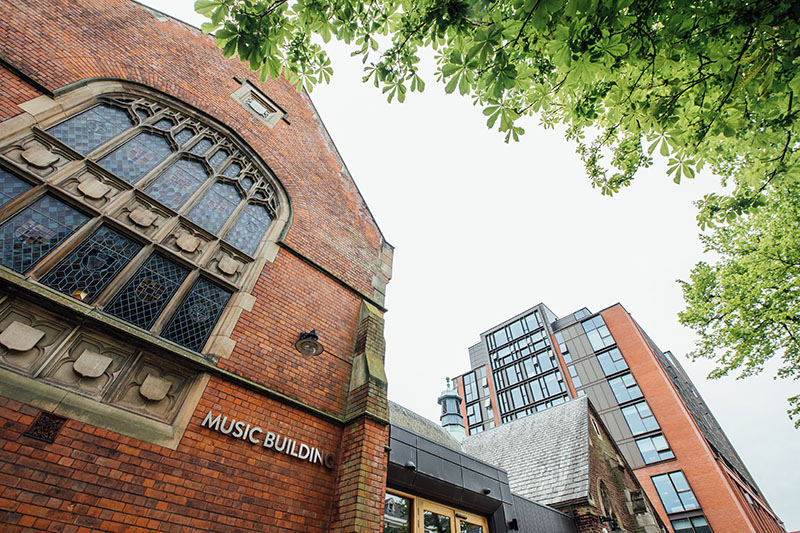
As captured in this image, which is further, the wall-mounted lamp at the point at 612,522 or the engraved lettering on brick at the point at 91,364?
the wall-mounted lamp at the point at 612,522

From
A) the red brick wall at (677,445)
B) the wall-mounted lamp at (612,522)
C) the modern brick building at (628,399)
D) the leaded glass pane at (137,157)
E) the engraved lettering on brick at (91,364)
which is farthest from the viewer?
the modern brick building at (628,399)

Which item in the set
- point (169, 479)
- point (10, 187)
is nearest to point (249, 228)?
point (10, 187)

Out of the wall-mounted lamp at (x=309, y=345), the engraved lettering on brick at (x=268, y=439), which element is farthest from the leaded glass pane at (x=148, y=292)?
the wall-mounted lamp at (x=309, y=345)

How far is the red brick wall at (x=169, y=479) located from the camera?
2986 mm

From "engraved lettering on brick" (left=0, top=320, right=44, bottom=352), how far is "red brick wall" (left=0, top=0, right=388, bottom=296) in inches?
115

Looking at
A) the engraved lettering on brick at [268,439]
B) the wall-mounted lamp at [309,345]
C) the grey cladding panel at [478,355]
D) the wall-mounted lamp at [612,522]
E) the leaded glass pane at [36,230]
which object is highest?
the grey cladding panel at [478,355]

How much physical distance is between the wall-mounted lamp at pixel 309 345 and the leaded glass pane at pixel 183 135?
13.5 feet

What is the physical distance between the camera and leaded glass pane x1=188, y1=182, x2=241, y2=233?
578 centimetres

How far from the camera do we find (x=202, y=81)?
7082 millimetres

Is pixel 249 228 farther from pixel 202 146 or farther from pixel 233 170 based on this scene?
pixel 202 146

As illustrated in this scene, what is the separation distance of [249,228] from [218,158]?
1546 millimetres

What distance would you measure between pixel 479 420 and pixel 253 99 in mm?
47197

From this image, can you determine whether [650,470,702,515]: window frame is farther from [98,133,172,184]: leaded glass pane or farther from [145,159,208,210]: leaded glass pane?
[98,133,172,184]: leaded glass pane

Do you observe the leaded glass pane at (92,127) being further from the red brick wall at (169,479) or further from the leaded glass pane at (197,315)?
the red brick wall at (169,479)
